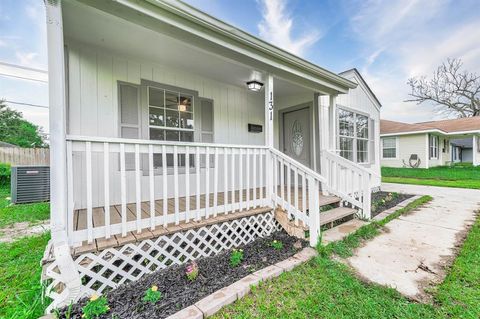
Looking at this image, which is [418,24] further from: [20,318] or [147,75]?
[20,318]

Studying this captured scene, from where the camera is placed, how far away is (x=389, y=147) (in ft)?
52.7

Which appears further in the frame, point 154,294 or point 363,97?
point 363,97

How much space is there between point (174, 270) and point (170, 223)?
511mm

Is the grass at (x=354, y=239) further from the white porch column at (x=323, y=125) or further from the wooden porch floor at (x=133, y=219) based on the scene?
the white porch column at (x=323, y=125)

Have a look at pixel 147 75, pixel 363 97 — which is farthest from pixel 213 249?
pixel 363 97

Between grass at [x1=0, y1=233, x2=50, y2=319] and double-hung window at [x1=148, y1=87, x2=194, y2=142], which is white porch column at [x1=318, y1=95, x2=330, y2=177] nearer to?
double-hung window at [x1=148, y1=87, x2=194, y2=142]

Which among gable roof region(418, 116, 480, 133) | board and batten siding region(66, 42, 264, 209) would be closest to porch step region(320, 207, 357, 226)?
board and batten siding region(66, 42, 264, 209)

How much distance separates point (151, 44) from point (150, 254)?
2.77 metres

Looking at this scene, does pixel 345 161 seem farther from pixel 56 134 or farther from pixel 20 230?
pixel 20 230

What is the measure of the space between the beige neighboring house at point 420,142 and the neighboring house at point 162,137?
12.7 m

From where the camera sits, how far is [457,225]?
3.65 metres

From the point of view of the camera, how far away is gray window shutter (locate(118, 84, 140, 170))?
3486 mm

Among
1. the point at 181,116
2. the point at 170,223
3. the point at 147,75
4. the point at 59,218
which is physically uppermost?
the point at 147,75

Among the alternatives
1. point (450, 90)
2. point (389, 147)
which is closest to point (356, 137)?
point (389, 147)
